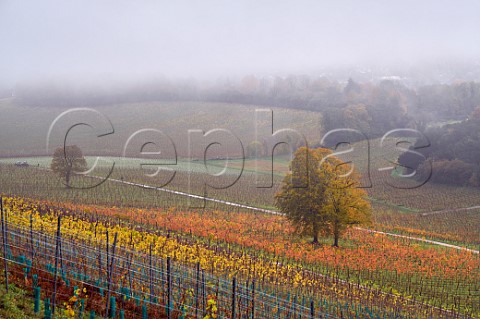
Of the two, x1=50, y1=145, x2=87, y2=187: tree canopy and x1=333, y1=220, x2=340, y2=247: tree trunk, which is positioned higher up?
x1=50, y1=145, x2=87, y2=187: tree canopy

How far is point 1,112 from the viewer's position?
82438 millimetres

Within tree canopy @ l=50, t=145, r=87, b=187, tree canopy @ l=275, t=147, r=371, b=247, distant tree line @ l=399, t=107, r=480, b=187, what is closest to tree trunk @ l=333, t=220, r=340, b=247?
tree canopy @ l=275, t=147, r=371, b=247

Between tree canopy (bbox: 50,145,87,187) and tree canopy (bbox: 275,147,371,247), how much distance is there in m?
20.4

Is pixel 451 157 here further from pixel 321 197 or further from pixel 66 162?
pixel 66 162

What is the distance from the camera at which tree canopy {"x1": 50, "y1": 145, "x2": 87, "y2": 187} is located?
1826 inches

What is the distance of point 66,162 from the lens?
153 ft

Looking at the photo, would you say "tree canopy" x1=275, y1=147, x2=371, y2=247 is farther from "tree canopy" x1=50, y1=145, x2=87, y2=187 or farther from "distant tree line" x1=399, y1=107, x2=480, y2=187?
"distant tree line" x1=399, y1=107, x2=480, y2=187

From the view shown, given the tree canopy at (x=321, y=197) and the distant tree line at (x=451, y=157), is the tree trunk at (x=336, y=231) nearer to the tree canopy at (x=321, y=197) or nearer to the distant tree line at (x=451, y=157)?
the tree canopy at (x=321, y=197)

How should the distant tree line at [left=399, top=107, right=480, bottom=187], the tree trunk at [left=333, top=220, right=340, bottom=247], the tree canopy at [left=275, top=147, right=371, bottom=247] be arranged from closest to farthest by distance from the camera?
1. the tree canopy at [left=275, top=147, right=371, bottom=247]
2. the tree trunk at [left=333, top=220, right=340, bottom=247]
3. the distant tree line at [left=399, top=107, right=480, bottom=187]

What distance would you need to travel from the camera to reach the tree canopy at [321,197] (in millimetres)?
33750

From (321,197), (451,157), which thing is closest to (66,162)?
(321,197)

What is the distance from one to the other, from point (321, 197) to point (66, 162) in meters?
23.2

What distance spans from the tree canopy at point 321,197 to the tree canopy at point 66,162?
2043cm

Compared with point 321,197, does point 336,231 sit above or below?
below
